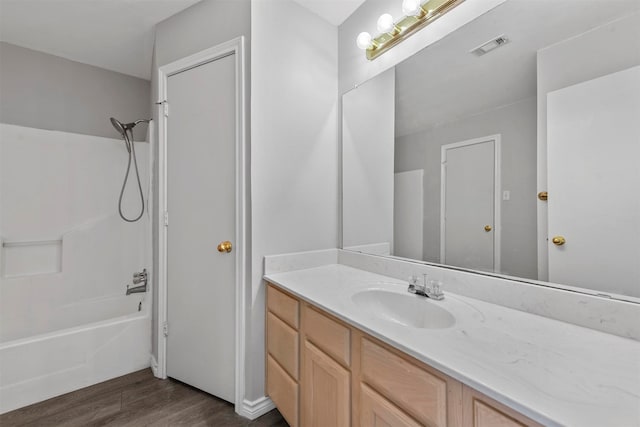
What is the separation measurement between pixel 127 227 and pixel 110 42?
1522 mm

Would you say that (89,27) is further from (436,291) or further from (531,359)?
(531,359)

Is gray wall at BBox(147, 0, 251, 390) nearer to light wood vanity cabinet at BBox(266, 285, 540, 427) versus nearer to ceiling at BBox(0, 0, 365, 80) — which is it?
ceiling at BBox(0, 0, 365, 80)

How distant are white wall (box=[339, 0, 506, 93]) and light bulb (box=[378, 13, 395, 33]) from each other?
9 cm

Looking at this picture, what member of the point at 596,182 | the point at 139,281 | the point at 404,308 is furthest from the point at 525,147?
the point at 139,281

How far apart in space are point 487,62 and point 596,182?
63 centimetres

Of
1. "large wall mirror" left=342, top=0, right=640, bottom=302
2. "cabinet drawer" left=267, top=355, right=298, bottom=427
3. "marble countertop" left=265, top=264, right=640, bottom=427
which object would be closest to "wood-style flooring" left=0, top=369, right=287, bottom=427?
"cabinet drawer" left=267, top=355, right=298, bottom=427

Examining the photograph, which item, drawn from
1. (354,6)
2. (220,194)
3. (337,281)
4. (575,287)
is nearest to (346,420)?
(337,281)

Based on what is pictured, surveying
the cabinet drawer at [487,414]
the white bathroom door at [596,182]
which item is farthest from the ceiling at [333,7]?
the cabinet drawer at [487,414]

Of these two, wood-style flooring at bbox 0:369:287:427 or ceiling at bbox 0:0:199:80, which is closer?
wood-style flooring at bbox 0:369:287:427

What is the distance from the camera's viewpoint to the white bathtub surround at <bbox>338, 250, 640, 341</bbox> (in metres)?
0.76

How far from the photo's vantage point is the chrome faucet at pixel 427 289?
43.1 inches

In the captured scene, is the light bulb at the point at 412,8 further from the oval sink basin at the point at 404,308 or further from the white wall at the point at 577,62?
the oval sink basin at the point at 404,308

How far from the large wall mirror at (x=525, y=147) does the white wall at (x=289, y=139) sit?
0.43 m

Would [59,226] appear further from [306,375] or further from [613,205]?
[613,205]
